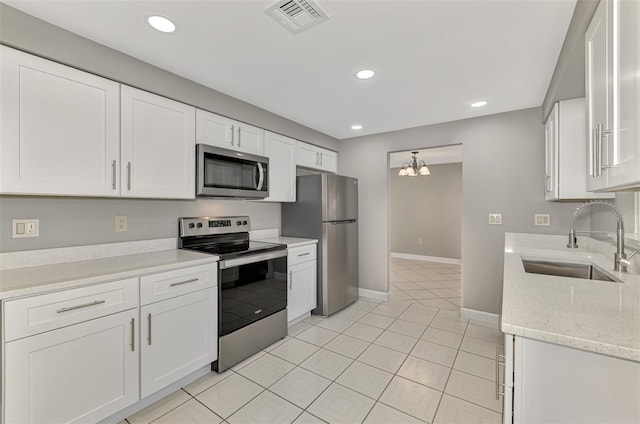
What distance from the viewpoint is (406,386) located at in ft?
6.63

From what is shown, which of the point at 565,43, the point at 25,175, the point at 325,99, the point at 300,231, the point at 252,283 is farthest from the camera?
the point at 300,231

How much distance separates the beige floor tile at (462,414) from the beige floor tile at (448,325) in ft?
3.85

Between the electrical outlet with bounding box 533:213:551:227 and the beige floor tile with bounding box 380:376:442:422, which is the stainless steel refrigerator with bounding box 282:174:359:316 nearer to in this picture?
the beige floor tile with bounding box 380:376:442:422

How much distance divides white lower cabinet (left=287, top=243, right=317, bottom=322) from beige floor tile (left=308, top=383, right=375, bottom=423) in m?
1.05

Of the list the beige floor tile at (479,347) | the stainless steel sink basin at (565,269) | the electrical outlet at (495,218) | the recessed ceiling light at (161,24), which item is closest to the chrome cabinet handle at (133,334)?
the recessed ceiling light at (161,24)

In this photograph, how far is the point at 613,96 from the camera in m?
1.03

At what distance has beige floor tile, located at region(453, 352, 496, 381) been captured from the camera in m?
2.16

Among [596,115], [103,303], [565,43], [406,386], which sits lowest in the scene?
[406,386]

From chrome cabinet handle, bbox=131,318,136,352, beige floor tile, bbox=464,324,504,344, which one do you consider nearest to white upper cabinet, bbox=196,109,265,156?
chrome cabinet handle, bbox=131,318,136,352

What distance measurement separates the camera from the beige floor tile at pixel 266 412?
5.54 feet

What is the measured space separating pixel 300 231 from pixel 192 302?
1.64m

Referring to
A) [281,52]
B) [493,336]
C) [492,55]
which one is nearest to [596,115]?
[492,55]

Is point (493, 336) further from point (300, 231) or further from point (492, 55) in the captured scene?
point (492, 55)

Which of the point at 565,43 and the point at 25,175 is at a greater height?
the point at 565,43
